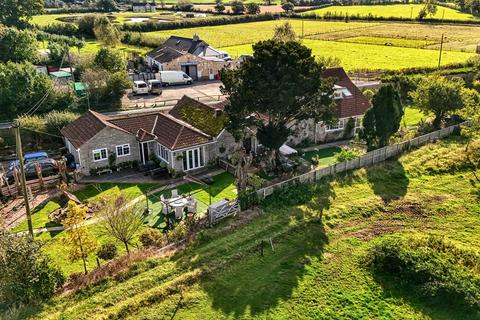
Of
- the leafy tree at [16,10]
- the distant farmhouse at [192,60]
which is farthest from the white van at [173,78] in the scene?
the leafy tree at [16,10]

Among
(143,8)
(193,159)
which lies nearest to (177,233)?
(193,159)

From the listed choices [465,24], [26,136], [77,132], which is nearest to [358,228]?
[77,132]

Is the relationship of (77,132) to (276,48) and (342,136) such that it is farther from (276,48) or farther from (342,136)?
(342,136)

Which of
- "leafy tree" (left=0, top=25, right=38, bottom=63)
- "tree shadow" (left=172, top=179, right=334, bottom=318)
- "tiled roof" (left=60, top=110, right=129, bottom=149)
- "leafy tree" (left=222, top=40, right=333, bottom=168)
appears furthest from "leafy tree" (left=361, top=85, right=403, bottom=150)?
"leafy tree" (left=0, top=25, right=38, bottom=63)

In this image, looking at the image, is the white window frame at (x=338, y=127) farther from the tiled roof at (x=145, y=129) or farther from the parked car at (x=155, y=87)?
the parked car at (x=155, y=87)

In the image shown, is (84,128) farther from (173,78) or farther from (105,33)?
(105,33)

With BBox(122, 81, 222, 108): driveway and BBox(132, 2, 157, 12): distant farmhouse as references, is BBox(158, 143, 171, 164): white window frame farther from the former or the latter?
BBox(132, 2, 157, 12): distant farmhouse
